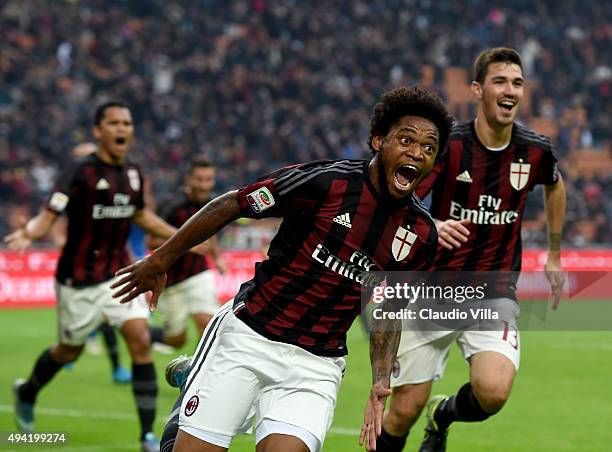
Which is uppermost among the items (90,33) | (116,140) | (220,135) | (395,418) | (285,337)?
(90,33)

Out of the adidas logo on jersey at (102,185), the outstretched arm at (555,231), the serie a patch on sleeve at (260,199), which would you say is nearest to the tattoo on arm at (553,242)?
the outstretched arm at (555,231)

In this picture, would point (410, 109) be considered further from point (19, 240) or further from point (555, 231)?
point (19, 240)

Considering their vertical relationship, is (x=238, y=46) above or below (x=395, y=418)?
above

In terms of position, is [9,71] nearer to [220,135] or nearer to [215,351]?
[220,135]

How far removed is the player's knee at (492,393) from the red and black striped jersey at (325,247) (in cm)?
155

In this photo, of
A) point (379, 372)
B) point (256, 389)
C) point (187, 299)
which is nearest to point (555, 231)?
point (379, 372)

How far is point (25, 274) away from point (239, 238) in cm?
417

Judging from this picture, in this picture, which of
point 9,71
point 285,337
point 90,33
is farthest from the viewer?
point 90,33

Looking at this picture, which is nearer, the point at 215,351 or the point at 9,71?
the point at 215,351

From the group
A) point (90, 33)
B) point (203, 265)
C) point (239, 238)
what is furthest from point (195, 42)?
point (203, 265)

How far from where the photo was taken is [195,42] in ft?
97.8

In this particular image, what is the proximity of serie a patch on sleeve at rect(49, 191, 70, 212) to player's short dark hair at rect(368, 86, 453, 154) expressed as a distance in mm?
3925

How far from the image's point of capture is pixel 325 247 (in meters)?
4.83

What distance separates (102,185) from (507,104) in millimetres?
3241
